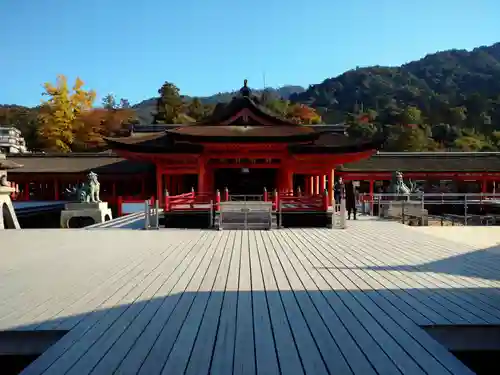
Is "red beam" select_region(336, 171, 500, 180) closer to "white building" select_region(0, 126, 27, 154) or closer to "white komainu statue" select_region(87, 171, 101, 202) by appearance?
"white komainu statue" select_region(87, 171, 101, 202)

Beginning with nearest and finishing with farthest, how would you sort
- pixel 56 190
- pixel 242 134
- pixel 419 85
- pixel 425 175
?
pixel 242 134 < pixel 425 175 < pixel 56 190 < pixel 419 85

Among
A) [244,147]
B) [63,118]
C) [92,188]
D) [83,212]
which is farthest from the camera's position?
[63,118]

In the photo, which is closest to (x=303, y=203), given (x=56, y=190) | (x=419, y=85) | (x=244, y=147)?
(x=244, y=147)

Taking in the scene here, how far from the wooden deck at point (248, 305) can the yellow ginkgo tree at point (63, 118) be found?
4261cm

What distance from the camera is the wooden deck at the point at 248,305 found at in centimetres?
331

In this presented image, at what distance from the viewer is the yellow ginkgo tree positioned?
4791cm

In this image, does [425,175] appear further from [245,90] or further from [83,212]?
[83,212]

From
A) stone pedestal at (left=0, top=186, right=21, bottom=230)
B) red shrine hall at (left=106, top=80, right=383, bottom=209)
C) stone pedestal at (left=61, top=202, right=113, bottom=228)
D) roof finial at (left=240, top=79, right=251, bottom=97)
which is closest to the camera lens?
stone pedestal at (left=0, top=186, right=21, bottom=230)

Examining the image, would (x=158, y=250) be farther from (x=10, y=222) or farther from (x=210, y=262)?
(x=10, y=222)

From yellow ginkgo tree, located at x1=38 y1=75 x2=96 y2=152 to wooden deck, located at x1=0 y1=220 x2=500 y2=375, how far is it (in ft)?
140

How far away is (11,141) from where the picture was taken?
2042 inches

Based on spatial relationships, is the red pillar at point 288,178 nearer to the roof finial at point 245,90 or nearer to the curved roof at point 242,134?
the curved roof at point 242,134

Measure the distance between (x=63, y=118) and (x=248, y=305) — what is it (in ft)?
162

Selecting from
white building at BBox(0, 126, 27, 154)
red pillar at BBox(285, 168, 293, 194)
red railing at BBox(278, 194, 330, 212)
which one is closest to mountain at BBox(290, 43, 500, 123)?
white building at BBox(0, 126, 27, 154)
